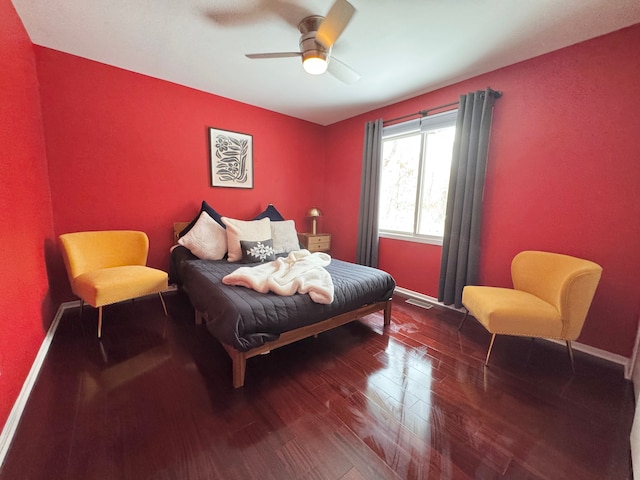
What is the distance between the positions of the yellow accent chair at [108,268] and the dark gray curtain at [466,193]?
2.94 meters

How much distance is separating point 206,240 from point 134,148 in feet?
4.17

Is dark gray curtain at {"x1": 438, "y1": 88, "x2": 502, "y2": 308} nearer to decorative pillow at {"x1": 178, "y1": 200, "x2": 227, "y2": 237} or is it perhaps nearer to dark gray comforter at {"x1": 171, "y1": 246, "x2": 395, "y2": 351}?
dark gray comforter at {"x1": 171, "y1": 246, "x2": 395, "y2": 351}

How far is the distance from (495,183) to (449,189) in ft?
1.35

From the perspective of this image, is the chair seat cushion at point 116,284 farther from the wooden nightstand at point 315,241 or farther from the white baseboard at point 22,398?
the wooden nightstand at point 315,241

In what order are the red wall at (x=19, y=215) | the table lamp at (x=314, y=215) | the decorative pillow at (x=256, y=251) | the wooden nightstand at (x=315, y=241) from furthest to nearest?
the table lamp at (x=314, y=215) → the wooden nightstand at (x=315, y=241) → the decorative pillow at (x=256, y=251) → the red wall at (x=19, y=215)

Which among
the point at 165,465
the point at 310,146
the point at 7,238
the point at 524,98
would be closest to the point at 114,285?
the point at 7,238

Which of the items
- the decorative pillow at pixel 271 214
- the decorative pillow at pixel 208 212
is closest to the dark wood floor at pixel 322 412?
the decorative pillow at pixel 208 212

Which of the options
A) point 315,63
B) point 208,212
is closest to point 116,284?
point 208,212

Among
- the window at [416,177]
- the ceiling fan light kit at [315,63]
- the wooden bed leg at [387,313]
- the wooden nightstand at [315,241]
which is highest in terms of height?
the ceiling fan light kit at [315,63]

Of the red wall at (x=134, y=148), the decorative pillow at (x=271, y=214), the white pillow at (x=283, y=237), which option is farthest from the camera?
the decorative pillow at (x=271, y=214)

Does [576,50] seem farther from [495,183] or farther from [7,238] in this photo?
[7,238]

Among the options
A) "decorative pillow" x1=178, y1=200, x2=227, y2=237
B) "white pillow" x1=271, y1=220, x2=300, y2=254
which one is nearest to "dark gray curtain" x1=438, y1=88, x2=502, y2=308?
"white pillow" x1=271, y1=220, x2=300, y2=254

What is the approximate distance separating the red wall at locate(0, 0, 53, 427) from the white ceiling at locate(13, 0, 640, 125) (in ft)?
1.30

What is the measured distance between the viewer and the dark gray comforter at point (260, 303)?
157cm
